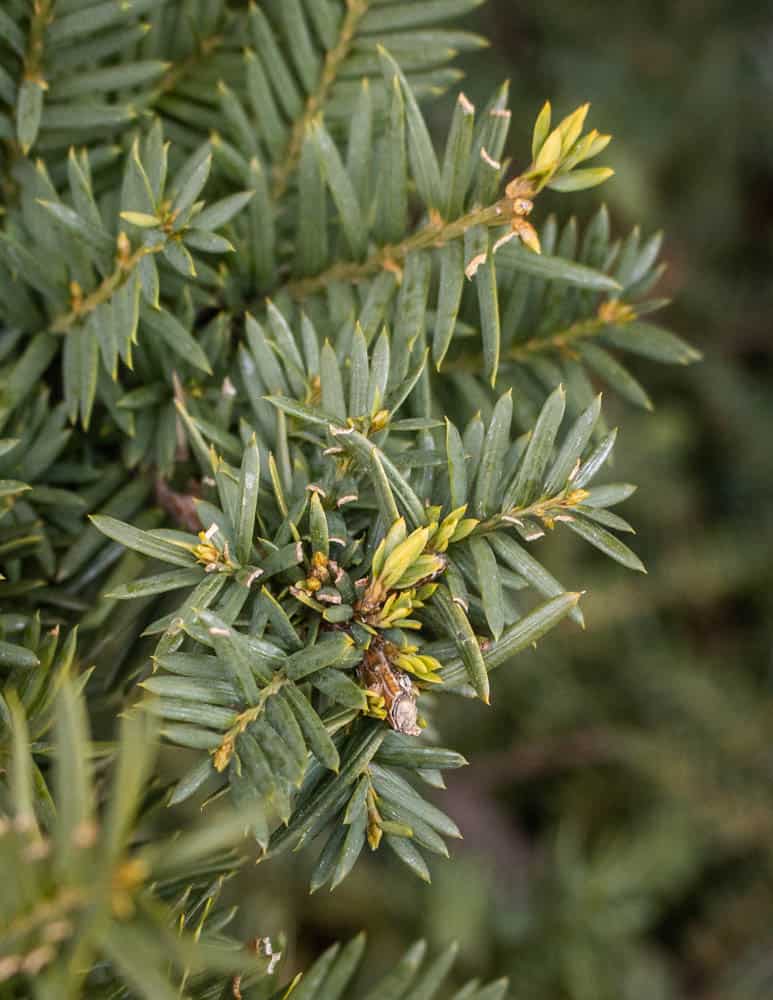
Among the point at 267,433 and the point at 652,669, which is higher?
the point at 267,433

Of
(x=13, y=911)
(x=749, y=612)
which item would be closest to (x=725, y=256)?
(x=749, y=612)

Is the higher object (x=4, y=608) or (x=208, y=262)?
(x=208, y=262)

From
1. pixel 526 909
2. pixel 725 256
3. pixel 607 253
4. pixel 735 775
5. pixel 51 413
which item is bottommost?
pixel 526 909

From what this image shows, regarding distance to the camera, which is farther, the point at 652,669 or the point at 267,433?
the point at 652,669

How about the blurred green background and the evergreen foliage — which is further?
the blurred green background

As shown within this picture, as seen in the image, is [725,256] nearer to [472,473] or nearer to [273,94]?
[273,94]
